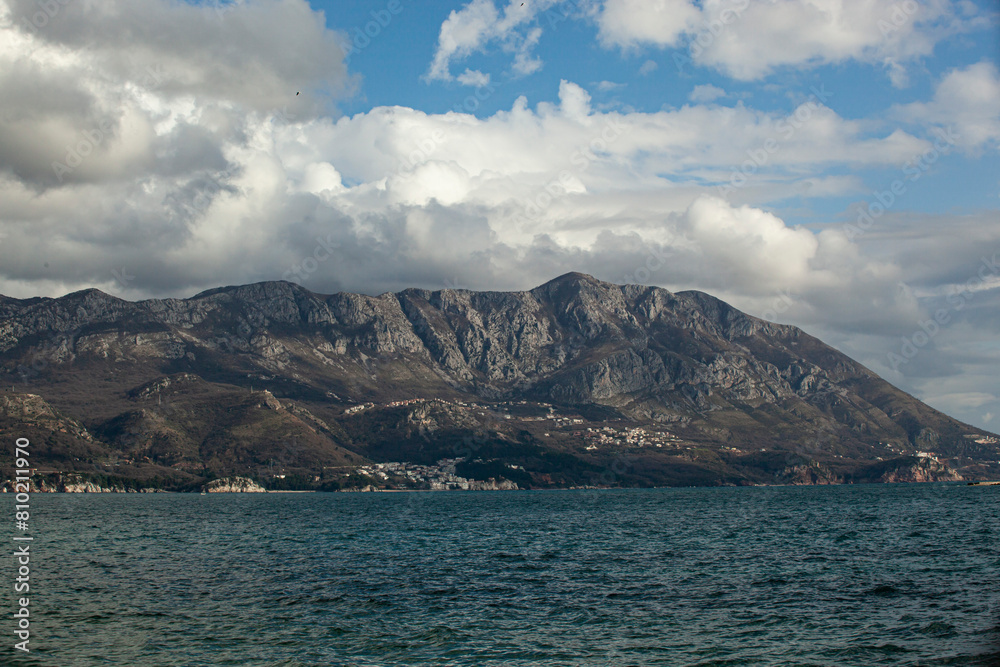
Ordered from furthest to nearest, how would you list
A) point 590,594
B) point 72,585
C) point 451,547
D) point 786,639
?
point 451,547
point 72,585
point 590,594
point 786,639

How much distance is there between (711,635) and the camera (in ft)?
143

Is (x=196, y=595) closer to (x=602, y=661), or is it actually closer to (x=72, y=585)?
(x=72, y=585)

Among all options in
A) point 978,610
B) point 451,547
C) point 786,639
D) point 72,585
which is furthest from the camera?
point 451,547

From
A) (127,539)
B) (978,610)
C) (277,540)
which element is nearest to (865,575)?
(978,610)

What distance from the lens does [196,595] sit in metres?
57.7

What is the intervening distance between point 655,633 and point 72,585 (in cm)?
4719

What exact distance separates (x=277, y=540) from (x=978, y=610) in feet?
270

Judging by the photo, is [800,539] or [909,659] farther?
[800,539]

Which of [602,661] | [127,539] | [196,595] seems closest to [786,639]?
[602,661]

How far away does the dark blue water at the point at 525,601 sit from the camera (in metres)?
40.7

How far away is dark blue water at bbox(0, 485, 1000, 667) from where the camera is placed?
40.7 meters

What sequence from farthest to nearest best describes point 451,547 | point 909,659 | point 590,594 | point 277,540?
point 277,540
point 451,547
point 590,594
point 909,659

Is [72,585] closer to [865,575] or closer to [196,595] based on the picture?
[196,595]

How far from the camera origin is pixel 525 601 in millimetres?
54875
